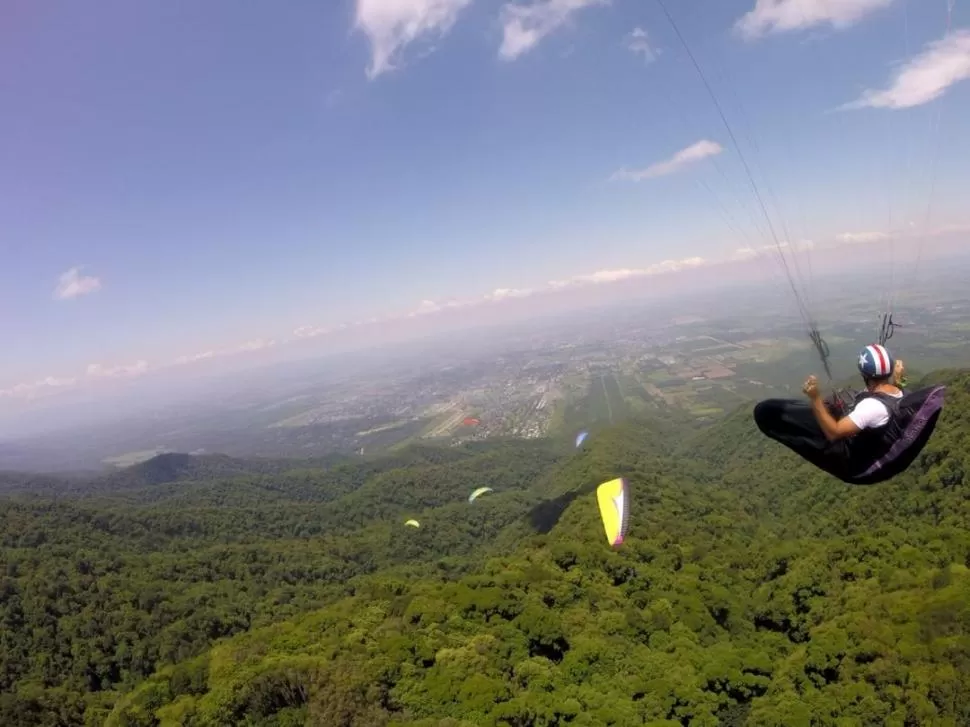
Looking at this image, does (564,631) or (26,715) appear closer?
(564,631)

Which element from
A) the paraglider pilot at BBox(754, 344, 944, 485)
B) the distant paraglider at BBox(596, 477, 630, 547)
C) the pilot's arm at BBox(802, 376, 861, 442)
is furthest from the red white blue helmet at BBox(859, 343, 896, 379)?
the distant paraglider at BBox(596, 477, 630, 547)

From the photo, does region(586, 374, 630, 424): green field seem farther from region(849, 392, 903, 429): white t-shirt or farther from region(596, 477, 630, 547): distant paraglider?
region(849, 392, 903, 429): white t-shirt

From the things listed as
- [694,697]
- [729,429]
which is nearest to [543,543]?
[694,697]

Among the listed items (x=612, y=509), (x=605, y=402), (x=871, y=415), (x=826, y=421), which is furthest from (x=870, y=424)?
(x=605, y=402)

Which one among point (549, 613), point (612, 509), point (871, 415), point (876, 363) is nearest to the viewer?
point (871, 415)

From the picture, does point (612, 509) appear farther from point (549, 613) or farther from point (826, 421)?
point (826, 421)

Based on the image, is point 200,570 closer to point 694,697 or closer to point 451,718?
point 451,718
